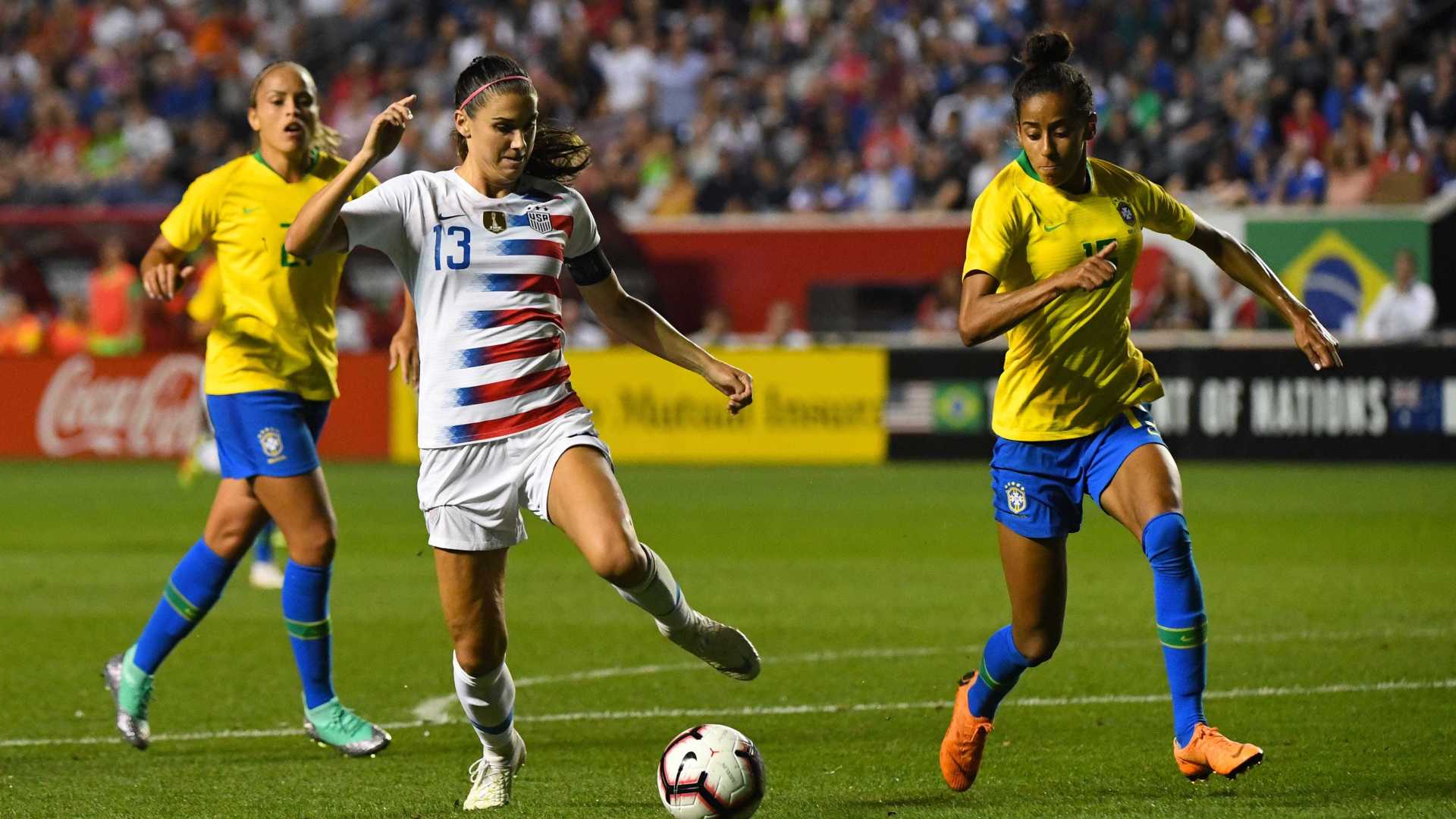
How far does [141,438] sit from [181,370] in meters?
1.02

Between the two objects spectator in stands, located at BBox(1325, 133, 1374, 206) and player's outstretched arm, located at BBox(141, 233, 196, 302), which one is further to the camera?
spectator in stands, located at BBox(1325, 133, 1374, 206)

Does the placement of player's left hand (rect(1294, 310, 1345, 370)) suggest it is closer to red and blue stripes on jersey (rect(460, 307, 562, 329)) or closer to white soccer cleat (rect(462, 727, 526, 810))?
red and blue stripes on jersey (rect(460, 307, 562, 329))

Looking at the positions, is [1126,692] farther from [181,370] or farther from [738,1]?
[738,1]

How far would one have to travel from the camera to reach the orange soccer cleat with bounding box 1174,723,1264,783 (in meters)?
5.18

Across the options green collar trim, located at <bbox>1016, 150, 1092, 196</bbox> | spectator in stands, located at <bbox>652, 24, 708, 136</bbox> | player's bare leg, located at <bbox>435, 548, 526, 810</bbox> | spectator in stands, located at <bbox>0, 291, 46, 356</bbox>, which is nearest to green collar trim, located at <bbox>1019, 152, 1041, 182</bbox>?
green collar trim, located at <bbox>1016, 150, 1092, 196</bbox>

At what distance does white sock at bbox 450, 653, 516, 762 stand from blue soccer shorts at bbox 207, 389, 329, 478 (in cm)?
145

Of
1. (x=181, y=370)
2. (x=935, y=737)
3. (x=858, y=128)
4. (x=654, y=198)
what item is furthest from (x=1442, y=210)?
(x=935, y=737)

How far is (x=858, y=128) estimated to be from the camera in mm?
23125

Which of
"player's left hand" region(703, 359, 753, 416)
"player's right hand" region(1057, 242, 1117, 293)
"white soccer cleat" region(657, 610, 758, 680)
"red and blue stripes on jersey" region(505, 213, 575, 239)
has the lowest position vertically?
"white soccer cleat" region(657, 610, 758, 680)

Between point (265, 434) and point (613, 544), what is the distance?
79.1 inches

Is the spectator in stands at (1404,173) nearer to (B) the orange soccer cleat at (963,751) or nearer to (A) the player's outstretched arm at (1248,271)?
(A) the player's outstretched arm at (1248,271)

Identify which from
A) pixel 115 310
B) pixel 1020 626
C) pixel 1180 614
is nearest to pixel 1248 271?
pixel 1180 614

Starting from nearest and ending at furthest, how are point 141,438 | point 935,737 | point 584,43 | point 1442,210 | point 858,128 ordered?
1. point 935,737
2. point 1442,210
3. point 141,438
4. point 858,128
5. point 584,43

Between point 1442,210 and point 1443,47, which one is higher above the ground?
point 1443,47
